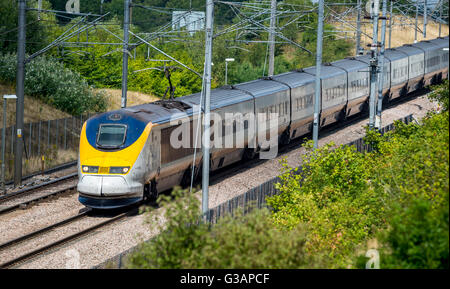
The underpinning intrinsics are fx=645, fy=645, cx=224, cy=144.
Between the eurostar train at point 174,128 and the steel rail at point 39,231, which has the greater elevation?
the eurostar train at point 174,128

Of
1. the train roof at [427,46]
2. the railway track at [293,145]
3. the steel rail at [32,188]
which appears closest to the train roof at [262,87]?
the railway track at [293,145]

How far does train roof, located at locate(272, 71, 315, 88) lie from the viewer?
30.9 m

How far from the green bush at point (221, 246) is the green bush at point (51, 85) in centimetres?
2711

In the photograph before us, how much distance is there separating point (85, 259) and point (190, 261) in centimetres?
826

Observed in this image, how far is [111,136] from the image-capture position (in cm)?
2014

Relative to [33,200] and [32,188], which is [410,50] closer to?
[32,188]

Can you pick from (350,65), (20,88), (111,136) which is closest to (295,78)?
(350,65)

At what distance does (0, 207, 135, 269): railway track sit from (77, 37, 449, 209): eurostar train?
0.69 m

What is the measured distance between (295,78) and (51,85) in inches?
546

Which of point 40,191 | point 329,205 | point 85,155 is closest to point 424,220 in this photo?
point 329,205

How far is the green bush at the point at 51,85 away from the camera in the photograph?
116ft

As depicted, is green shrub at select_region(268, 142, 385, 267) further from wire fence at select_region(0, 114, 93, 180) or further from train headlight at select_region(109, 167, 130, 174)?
wire fence at select_region(0, 114, 93, 180)

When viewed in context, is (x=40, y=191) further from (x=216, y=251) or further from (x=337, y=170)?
(x=216, y=251)
